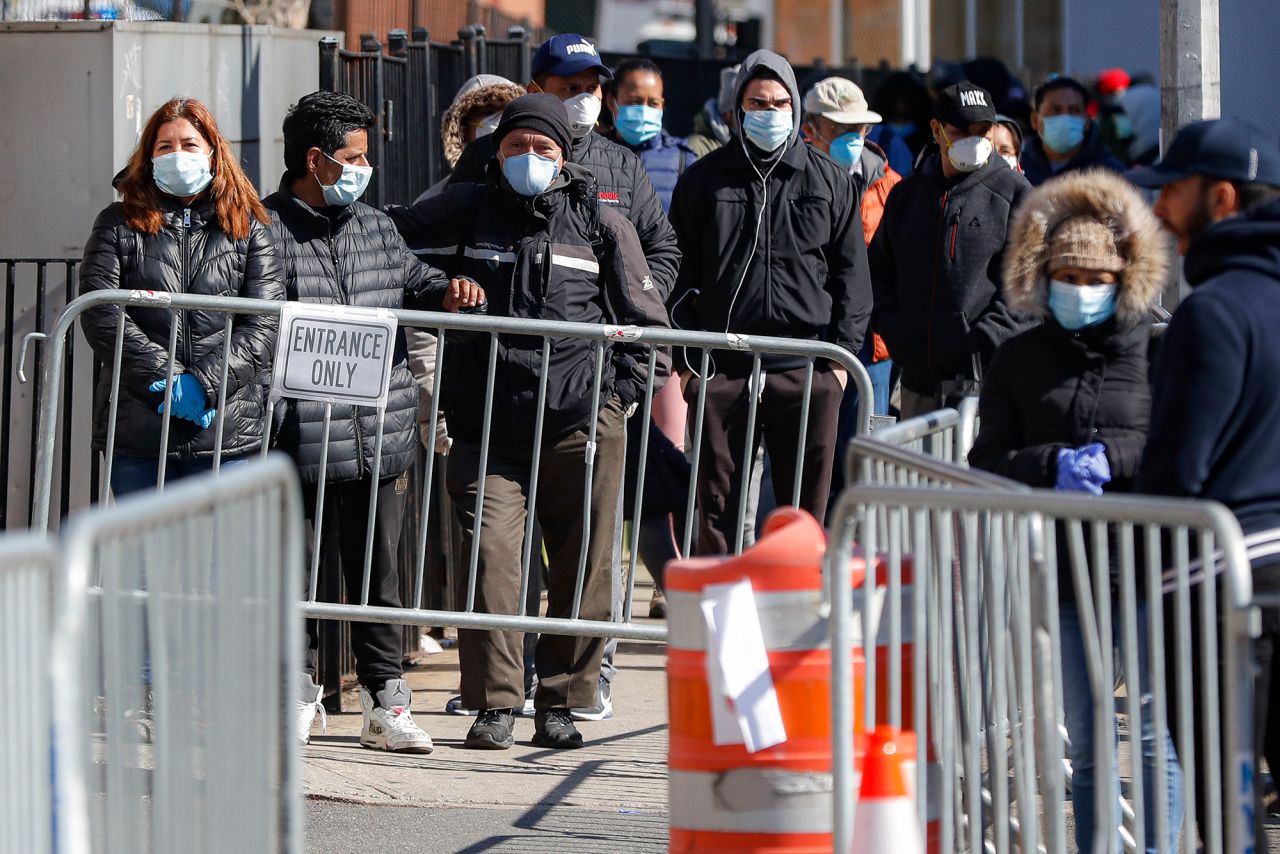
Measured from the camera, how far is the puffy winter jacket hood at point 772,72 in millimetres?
7543

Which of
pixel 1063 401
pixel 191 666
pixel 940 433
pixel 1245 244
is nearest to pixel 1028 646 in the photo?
pixel 1245 244

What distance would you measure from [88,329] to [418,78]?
14.0 ft

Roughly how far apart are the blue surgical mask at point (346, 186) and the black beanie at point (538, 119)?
482mm

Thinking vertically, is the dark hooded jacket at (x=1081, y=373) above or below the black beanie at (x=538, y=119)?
below

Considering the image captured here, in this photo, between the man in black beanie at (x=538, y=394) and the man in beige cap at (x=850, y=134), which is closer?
the man in black beanie at (x=538, y=394)

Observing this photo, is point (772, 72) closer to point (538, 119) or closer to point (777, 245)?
point (777, 245)

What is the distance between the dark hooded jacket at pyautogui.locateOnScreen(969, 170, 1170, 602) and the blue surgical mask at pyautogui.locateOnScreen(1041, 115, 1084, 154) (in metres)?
5.35

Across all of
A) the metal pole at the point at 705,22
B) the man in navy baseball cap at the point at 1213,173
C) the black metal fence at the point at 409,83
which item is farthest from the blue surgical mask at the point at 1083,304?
the metal pole at the point at 705,22

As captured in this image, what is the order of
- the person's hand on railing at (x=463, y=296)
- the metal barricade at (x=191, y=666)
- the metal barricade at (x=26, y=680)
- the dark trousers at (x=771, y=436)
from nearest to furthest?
the metal barricade at (x=26, y=680), the metal barricade at (x=191, y=666), the person's hand on railing at (x=463, y=296), the dark trousers at (x=771, y=436)

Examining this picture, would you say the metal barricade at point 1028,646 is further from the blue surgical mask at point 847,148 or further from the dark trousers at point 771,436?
the blue surgical mask at point 847,148

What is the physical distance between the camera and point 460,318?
6023 millimetres

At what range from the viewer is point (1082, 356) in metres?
4.88

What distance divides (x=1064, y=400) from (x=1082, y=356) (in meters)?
0.13

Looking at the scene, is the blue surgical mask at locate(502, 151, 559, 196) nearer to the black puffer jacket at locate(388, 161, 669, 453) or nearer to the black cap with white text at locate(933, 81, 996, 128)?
the black puffer jacket at locate(388, 161, 669, 453)
